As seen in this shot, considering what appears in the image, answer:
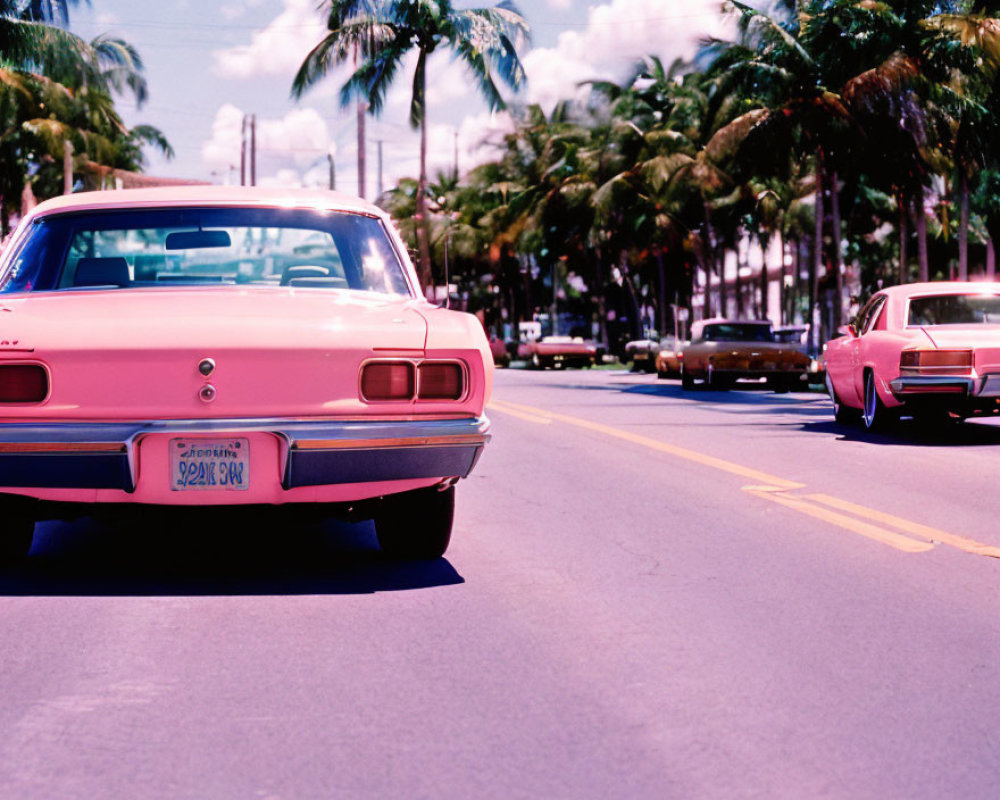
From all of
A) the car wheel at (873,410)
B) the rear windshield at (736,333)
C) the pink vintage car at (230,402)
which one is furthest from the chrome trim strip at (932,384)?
the rear windshield at (736,333)

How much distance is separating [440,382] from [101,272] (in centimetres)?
199

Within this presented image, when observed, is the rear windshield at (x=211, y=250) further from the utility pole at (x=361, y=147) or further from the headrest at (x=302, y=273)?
the utility pole at (x=361, y=147)

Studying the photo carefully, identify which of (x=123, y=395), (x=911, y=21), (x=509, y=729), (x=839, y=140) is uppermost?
(x=911, y=21)

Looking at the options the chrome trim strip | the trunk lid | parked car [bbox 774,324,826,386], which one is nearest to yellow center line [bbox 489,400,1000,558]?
the chrome trim strip

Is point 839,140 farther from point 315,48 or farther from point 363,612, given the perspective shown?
point 363,612

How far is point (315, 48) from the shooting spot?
139ft

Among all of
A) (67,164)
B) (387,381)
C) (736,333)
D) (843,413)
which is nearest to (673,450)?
(843,413)

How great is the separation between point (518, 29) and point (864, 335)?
30481mm

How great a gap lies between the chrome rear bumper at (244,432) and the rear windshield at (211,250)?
137 cm

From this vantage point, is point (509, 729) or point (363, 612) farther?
point (363, 612)

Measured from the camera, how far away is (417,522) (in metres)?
6.57

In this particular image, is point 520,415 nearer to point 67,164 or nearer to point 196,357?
point 196,357

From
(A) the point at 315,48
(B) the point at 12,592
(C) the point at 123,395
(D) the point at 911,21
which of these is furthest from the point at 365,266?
(A) the point at 315,48

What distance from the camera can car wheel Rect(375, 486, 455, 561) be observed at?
648 cm
